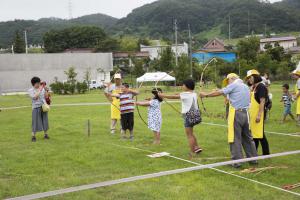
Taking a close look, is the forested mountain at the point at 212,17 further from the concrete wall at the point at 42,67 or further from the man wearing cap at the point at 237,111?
the man wearing cap at the point at 237,111

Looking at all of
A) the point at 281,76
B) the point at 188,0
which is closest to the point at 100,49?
the point at 281,76

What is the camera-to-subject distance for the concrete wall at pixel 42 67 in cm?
6334

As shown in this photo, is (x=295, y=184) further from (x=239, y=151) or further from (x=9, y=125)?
(x=9, y=125)

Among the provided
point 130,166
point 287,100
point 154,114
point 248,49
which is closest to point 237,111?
point 130,166

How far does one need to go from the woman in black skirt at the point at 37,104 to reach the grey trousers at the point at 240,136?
6.21m

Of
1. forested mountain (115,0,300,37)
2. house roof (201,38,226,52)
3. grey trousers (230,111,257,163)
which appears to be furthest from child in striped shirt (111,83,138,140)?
forested mountain (115,0,300,37)

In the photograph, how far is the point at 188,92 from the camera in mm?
9164

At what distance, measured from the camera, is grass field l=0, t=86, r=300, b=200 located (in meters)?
6.80

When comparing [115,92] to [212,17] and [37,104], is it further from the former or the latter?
[212,17]

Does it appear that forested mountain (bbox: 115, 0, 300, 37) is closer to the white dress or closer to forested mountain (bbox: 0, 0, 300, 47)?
forested mountain (bbox: 0, 0, 300, 47)

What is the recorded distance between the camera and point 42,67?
6606 cm

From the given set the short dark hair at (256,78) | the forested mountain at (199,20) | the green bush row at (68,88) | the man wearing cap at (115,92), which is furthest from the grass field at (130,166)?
the forested mountain at (199,20)

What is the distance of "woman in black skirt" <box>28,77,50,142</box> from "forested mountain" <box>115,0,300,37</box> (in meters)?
129

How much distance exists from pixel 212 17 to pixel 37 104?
160 metres
